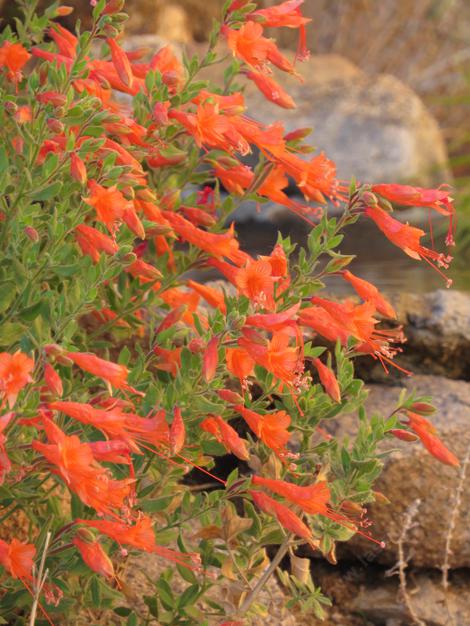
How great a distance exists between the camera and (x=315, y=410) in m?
2.19

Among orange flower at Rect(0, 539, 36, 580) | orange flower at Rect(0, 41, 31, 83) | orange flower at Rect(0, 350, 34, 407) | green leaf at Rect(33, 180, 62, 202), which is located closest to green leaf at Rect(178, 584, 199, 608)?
orange flower at Rect(0, 539, 36, 580)

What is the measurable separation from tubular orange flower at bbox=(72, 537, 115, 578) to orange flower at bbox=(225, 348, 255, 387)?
0.42 meters

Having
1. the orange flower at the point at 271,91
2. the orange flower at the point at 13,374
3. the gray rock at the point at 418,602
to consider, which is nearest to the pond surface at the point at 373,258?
the gray rock at the point at 418,602

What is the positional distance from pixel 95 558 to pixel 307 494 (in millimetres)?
410

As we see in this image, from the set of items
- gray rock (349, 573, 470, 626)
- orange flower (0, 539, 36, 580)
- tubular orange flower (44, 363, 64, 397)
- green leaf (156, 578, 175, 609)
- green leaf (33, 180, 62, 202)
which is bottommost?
gray rock (349, 573, 470, 626)

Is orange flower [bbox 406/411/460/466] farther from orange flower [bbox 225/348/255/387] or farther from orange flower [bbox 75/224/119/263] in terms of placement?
orange flower [bbox 75/224/119/263]

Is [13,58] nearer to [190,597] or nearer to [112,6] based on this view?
[112,6]

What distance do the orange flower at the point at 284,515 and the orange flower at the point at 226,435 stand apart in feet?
0.28

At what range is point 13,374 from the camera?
5.40 feet

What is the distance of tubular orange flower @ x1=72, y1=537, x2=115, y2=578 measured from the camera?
179 cm

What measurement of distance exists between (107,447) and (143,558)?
1039 millimetres

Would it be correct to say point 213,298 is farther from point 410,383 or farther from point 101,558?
point 410,383

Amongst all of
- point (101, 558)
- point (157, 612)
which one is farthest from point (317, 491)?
point (157, 612)

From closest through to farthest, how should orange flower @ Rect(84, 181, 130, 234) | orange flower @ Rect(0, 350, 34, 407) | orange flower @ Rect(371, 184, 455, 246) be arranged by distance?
orange flower @ Rect(0, 350, 34, 407) < orange flower @ Rect(84, 181, 130, 234) < orange flower @ Rect(371, 184, 455, 246)
